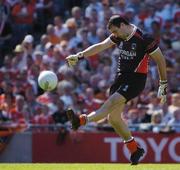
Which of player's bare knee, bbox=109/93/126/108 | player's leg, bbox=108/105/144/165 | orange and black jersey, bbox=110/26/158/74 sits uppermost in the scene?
orange and black jersey, bbox=110/26/158/74

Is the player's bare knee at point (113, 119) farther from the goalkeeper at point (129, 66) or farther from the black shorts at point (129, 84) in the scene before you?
the black shorts at point (129, 84)

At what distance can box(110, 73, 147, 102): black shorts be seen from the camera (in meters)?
13.0

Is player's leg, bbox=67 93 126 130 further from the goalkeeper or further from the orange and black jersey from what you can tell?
the orange and black jersey

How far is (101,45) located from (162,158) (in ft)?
15.8

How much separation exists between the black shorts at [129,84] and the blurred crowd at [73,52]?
4223 mm

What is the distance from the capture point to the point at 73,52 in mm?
20875

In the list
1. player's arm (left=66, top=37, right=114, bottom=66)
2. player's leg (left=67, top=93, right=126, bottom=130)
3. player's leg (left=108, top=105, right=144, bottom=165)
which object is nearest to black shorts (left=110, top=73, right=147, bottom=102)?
player's leg (left=67, top=93, right=126, bottom=130)

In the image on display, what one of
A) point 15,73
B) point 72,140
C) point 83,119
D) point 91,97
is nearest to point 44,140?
point 72,140

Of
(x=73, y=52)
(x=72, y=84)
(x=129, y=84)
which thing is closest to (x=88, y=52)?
(x=129, y=84)

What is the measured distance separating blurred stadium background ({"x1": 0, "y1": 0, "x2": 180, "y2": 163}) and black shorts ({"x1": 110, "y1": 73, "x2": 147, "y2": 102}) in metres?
4.17

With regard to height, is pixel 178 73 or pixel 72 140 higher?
pixel 178 73

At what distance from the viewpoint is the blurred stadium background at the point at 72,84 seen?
17.7 m

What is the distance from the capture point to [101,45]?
13.5m

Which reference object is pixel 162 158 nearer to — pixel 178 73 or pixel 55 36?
pixel 178 73
